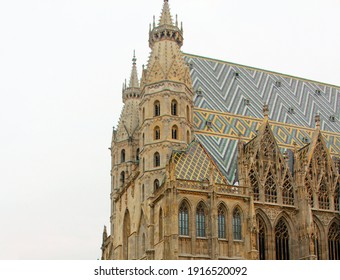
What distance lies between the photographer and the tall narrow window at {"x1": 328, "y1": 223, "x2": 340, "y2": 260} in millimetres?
51250

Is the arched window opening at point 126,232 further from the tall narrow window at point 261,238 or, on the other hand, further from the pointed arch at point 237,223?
the tall narrow window at point 261,238

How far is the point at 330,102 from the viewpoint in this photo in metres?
66.7

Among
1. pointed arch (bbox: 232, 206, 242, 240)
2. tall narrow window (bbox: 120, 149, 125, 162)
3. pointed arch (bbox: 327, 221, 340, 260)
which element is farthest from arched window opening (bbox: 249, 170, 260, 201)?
tall narrow window (bbox: 120, 149, 125, 162)

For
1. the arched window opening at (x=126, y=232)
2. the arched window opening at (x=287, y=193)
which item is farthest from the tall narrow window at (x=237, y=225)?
the arched window opening at (x=126, y=232)

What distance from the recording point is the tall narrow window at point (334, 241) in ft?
168

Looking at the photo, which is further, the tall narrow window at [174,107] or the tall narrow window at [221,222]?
the tall narrow window at [174,107]

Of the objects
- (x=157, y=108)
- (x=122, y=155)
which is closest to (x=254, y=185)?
(x=157, y=108)

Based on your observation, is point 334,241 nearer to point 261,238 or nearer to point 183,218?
point 261,238

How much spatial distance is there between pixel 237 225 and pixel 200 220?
122 inches

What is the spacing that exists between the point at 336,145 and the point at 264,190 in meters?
13.8

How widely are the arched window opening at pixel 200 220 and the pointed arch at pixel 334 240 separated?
1227 cm
